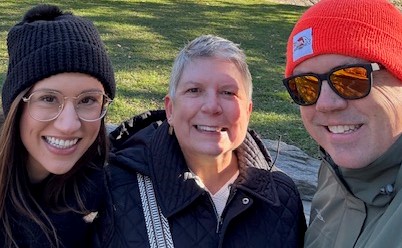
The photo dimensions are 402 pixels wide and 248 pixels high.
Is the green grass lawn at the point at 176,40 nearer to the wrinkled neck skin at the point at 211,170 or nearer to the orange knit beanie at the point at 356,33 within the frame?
the wrinkled neck skin at the point at 211,170

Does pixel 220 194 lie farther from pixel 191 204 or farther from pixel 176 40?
pixel 176 40

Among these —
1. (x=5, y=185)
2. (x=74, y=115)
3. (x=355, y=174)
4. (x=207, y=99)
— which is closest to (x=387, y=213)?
(x=355, y=174)

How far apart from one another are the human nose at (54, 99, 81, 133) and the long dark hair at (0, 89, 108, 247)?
7.4 inches

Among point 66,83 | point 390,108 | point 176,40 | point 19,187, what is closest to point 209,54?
point 66,83

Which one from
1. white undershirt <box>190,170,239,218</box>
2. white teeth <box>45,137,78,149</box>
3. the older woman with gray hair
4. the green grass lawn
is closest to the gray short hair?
the older woman with gray hair

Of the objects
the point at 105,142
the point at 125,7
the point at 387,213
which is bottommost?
the point at 125,7

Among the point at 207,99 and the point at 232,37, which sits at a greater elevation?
the point at 207,99

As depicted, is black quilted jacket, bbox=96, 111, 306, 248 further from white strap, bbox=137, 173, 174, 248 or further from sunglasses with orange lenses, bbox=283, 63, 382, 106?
sunglasses with orange lenses, bbox=283, 63, 382, 106

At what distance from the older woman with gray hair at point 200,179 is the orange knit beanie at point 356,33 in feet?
1.53

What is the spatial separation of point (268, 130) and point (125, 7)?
26.8 ft

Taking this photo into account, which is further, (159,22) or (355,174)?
(159,22)

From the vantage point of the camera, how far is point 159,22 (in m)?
12.5

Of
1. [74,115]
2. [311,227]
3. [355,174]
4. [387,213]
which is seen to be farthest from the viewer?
[311,227]

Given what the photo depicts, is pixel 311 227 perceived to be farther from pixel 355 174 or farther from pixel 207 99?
pixel 207 99
